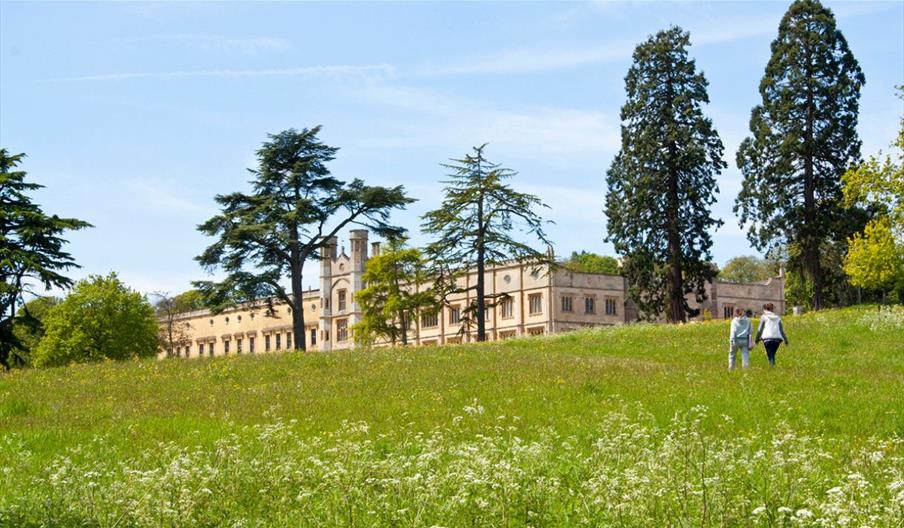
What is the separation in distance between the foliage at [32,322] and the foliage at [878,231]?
3571 centimetres

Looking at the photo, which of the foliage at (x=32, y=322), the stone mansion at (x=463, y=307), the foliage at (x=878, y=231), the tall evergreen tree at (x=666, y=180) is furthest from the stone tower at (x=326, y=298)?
the foliage at (x=878, y=231)

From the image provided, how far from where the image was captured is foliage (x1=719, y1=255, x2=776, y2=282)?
139250 mm

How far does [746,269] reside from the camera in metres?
141

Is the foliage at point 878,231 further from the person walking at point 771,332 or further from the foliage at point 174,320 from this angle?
the foliage at point 174,320

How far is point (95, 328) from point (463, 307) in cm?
3107

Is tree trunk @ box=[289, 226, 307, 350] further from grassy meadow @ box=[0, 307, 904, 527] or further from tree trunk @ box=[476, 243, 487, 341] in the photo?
grassy meadow @ box=[0, 307, 904, 527]

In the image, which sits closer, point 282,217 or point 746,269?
point 282,217

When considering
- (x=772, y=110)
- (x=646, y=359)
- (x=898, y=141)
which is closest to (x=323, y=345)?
(x=772, y=110)

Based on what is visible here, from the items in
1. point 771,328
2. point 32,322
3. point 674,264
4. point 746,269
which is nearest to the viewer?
point 771,328

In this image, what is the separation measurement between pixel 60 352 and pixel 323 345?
2996 cm

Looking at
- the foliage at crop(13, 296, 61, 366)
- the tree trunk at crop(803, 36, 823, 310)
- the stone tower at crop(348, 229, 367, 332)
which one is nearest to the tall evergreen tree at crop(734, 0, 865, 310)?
the tree trunk at crop(803, 36, 823, 310)

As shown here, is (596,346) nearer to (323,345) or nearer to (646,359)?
(646,359)

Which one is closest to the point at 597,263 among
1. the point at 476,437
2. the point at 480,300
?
the point at 480,300

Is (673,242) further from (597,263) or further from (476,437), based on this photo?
(597,263)
